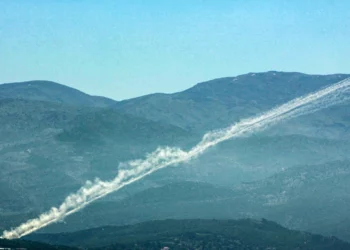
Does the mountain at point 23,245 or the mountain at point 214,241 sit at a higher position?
the mountain at point 23,245

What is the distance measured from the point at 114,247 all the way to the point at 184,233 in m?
29.3

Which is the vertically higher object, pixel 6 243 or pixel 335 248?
pixel 6 243

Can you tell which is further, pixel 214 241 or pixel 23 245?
pixel 214 241

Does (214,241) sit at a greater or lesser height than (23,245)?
lesser

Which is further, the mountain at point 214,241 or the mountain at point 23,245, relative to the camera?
the mountain at point 214,241

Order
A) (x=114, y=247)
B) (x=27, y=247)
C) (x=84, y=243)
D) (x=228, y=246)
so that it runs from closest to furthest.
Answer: (x=27, y=247) → (x=114, y=247) → (x=228, y=246) → (x=84, y=243)

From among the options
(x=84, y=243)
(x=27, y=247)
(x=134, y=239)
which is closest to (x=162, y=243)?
(x=134, y=239)

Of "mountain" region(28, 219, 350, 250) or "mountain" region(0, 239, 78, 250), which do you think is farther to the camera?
"mountain" region(28, 219, 350, 250)

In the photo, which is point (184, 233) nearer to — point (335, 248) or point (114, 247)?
point (114, 247)

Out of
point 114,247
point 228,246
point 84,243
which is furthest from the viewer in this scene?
point 84,243

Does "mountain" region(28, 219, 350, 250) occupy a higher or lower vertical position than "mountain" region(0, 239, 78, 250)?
lower

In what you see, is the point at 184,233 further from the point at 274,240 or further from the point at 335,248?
the point at 335,248

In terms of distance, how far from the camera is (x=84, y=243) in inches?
7736

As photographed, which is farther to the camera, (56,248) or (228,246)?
(228,246)
